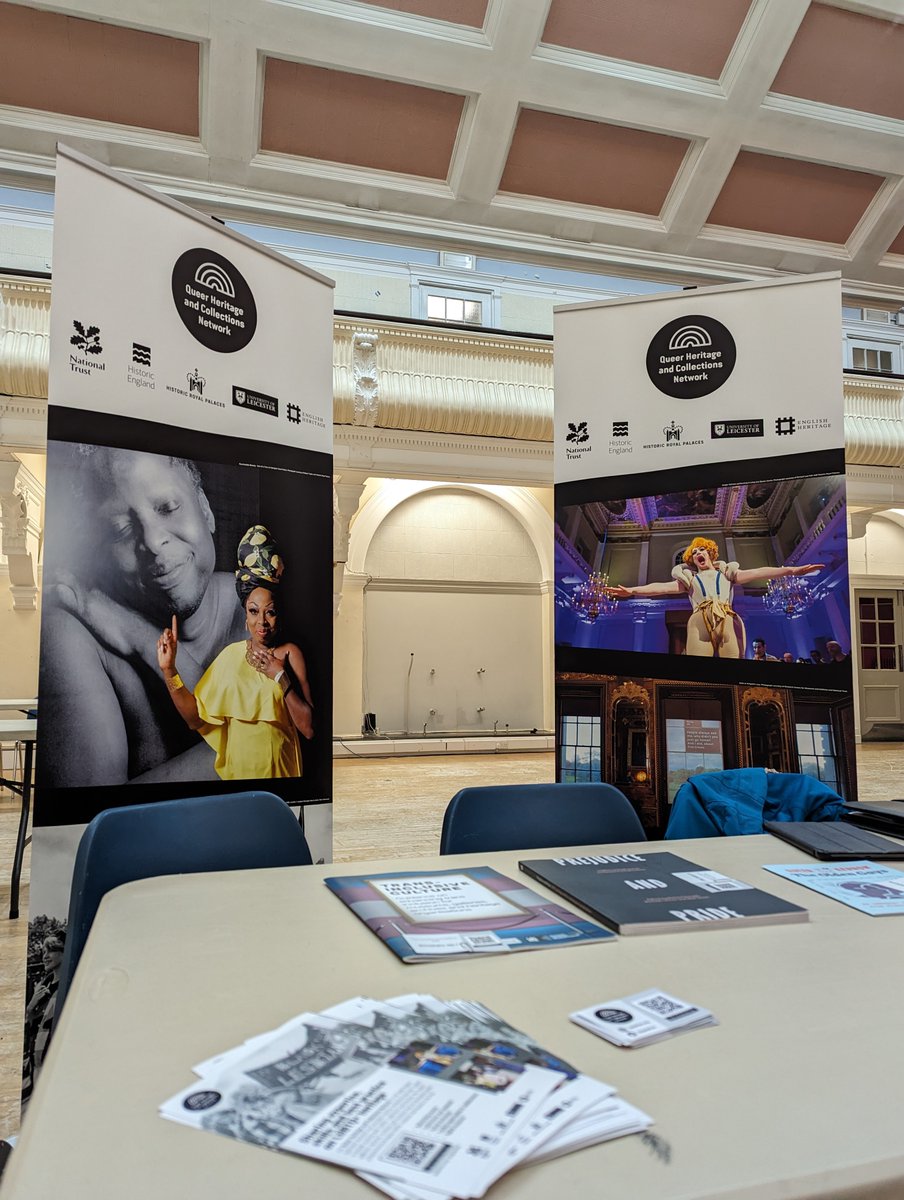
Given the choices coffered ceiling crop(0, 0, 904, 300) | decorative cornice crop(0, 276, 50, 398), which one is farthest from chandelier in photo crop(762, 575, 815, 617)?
decorative cornice crop(0, 276, 50, 398)

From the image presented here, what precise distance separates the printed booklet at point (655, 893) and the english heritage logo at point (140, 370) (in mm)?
2080

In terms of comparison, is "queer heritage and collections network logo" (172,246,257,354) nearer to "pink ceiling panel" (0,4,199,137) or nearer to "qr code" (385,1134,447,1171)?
"pink ceiling panel" (0,4,199,137)

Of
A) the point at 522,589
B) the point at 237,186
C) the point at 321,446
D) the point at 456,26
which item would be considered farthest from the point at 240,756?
the point at 522,589

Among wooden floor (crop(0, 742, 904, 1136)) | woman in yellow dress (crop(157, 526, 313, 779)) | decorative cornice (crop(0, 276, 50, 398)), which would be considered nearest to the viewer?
woman in yellow dress (crop(157, 526, 313, 779))

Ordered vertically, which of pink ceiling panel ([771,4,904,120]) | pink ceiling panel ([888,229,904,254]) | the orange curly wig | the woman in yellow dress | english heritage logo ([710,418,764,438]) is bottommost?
the woman in yellow dress

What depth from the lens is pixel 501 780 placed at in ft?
31.7

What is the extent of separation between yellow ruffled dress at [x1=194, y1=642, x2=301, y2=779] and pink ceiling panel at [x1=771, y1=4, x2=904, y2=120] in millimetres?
2650

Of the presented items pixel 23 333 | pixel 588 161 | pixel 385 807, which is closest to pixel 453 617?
pixel 385 807

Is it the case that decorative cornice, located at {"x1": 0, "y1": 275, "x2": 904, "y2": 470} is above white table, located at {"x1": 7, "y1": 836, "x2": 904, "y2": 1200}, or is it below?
above

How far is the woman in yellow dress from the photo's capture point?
304 cm

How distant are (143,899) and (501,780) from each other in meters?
8.27

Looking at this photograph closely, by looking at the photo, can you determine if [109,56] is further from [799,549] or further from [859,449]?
[859,449]

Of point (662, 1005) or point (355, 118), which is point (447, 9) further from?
point (662, 1005)

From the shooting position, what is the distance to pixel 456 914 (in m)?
1.46
